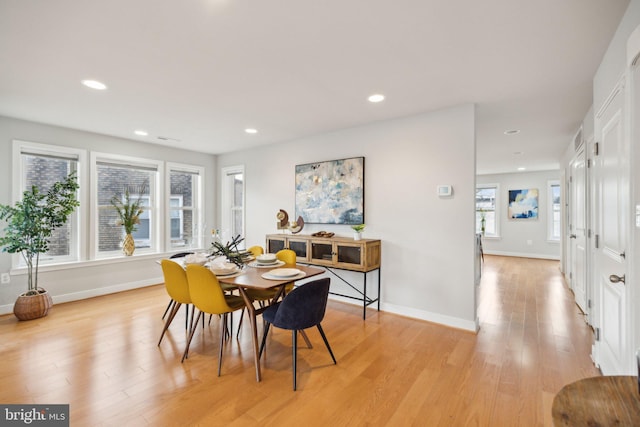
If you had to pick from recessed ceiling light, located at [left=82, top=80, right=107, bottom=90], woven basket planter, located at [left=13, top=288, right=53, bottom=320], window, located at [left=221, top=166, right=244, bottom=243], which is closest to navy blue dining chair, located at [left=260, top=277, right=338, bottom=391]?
→ recessed ceiling light, located at [left=82, top=80, right=107, bottom=90]

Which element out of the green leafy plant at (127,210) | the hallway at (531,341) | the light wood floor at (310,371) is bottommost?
the hallway at (531,341)

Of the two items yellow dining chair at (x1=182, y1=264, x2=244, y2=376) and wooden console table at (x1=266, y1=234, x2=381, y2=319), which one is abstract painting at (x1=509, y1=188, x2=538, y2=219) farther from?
yellow dining chair at (x1=182, y1=264, x2=244, y2=376)

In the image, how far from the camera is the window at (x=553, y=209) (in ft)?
25.4

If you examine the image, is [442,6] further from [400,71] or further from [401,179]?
[401,179]

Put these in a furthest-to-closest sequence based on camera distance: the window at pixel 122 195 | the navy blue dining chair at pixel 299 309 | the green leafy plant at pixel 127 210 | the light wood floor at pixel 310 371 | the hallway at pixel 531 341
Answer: the green leafy plant at pixel 127 210, the window at pixel 122 195, the navy blue dining chair at pixel 299 309, the hallway at pixel 531 341, the light wood floor at pixel 310 371

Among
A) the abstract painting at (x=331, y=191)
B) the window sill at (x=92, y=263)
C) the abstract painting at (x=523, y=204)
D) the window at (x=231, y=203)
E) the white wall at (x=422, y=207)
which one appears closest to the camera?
the white wall at (x=422, y=207)

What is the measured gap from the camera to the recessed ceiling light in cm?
268

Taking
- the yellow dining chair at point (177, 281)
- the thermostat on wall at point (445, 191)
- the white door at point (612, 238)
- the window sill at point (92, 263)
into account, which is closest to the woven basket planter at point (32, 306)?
the window sill at point (92, 263)

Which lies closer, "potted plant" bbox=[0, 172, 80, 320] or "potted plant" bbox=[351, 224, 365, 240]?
"potted plant" bbox=[0, 172, 80, 320]

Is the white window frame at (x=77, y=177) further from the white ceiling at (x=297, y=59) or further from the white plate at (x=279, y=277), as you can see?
the white plate at (x=279, y=277)

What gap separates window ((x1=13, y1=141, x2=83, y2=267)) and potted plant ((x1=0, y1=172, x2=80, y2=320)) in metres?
0.25

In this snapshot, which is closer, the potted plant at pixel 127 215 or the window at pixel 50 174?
the window at pixel 50 174

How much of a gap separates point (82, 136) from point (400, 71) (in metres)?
4.59

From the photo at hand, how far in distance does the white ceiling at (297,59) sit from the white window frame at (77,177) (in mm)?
385
